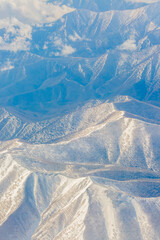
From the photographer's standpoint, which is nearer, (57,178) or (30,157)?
(57,178)

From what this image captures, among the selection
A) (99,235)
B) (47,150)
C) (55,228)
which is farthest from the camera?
(47,150)

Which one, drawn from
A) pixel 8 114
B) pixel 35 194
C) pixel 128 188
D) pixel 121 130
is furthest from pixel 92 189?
pixel 8 114

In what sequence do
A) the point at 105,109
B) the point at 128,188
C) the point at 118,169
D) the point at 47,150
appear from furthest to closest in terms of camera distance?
the point at 105,109 < the point at 47,150 < the point at 118,169 < the point at 128,188

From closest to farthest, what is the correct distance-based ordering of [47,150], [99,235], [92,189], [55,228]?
[99,235] → [55,228] → [92,189] → [47,150]

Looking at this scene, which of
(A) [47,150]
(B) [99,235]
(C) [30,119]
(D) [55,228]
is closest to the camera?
(B) [99,235]

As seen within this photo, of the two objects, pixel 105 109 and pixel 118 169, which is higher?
pixel 105 109

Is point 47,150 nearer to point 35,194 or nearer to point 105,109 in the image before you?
point 35,194

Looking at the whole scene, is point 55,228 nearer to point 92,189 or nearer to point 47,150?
point 92,189

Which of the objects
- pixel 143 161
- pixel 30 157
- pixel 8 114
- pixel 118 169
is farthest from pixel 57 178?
pixel 8 114

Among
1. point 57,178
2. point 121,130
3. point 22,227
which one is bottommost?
point 22,227
